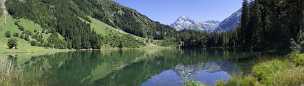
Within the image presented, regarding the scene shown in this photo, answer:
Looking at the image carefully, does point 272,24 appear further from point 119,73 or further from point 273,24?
point 119,73

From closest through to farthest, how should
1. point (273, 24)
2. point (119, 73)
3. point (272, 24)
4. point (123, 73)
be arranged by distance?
1. point (123, 73)
2. point (119, 73)
3. point (273, 24)
4. point (272, 24)

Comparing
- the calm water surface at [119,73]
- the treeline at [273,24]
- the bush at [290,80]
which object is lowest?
the calm water surface at [119,73]

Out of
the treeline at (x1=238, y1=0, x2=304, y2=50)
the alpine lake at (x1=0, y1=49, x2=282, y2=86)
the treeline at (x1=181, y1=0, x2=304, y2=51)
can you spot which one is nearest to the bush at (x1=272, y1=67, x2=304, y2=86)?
the alpine lake at (x1=0, y1=49, x2=282, y2=86)

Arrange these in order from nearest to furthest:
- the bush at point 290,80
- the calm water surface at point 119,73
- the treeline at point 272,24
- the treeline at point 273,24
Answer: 1. the bush at point 290,80
2. the calm water surface at point 119,73
3. the treeline at point 273,24
4. the treeline at point 272,24

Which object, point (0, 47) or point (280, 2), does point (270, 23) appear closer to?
point (280, 2)

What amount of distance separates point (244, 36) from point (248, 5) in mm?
11517

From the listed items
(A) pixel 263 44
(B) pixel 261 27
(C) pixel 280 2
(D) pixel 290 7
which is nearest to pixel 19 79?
(D) pixel 290 7

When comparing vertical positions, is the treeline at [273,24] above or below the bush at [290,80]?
above

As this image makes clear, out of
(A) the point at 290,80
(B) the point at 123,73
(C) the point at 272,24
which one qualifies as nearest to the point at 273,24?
(C) the point at 272,24

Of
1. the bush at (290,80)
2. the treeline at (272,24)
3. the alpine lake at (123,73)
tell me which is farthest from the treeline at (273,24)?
the bush at (290,80)

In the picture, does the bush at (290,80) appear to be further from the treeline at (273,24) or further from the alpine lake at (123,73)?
the treeline at (273,24)

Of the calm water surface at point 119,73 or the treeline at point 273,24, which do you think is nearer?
the calm water surface at point 119,73

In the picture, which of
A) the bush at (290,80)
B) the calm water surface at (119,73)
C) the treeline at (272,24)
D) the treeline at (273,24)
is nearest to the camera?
the bush at (290,80)

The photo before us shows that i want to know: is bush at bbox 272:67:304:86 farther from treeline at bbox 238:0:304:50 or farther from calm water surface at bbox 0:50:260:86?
treeline at bbox 238:0:304:50
